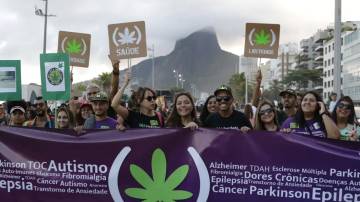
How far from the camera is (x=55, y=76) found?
6.61m

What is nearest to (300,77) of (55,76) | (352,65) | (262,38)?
(352,65)

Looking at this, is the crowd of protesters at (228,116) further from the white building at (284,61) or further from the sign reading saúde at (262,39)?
the white building at (284,61)

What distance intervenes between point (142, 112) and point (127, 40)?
1.92 metres

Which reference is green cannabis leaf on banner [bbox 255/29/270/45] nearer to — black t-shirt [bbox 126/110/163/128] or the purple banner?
black t-shirt [bbox 126/110/163/128]

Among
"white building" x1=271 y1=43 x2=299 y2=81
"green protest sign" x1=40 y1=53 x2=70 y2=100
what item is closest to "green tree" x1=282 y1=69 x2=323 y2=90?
"white building" x1=271 y1=43 x2=299 y2=81

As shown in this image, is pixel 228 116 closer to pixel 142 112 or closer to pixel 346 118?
pixel 142 112

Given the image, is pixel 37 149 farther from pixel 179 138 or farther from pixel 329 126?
pixel 329 126

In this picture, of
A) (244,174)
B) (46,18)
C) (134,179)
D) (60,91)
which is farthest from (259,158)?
(46,18)

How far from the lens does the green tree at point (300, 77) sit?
327ft

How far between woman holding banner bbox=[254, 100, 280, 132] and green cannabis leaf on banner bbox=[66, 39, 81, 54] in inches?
166

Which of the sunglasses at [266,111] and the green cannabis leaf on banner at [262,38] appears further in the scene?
the green cannabis leaf on banner at [262,38]

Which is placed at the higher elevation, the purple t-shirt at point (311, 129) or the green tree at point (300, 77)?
the green tree at point (300, 77)

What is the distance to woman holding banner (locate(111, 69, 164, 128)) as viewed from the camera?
563 cm

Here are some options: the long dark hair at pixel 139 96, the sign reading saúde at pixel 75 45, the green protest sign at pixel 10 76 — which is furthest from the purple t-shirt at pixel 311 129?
the sign reading saúde at pixel 75 45
